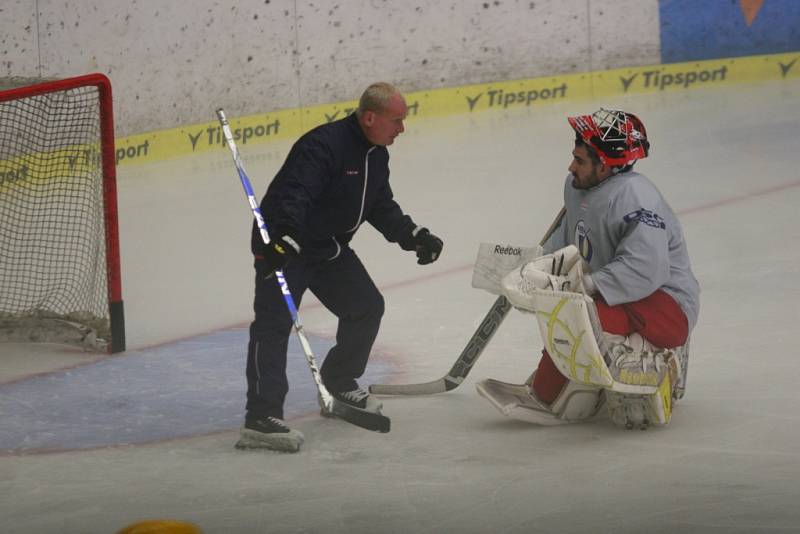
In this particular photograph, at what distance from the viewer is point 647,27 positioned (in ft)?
32.5

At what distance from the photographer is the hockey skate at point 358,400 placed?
4.05m

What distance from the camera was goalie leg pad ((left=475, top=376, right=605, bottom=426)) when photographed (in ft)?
12.4

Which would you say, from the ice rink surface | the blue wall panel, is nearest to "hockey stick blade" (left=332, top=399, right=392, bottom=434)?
the ice rink surface

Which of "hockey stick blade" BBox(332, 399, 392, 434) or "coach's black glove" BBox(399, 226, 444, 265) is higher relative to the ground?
"coach's black glove" BBox(399, 226, 444, 265)

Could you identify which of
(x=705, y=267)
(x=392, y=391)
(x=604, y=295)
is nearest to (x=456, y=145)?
(x=705, y=267)

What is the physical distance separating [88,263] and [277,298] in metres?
2.01

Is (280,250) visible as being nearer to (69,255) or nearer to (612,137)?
(612,137)

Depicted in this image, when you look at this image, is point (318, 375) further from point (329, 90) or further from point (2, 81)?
point (329, 90)

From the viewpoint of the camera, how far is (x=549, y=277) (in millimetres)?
3662

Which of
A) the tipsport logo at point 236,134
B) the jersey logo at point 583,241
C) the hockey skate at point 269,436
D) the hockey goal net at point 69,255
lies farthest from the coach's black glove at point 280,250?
the tipsport logo at point 236,134

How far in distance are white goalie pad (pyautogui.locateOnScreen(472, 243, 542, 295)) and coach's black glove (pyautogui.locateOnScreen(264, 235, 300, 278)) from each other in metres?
0.74

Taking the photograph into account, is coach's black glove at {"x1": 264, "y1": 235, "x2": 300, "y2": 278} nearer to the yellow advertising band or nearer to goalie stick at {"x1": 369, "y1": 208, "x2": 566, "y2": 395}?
goalie stick at {"x1": 369, "y1": 208, "x2": 566, "y2": 395}

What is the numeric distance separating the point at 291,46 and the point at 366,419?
5.85 m

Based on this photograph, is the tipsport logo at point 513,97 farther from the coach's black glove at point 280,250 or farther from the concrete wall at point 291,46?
the coach's black glove at point 280,250
